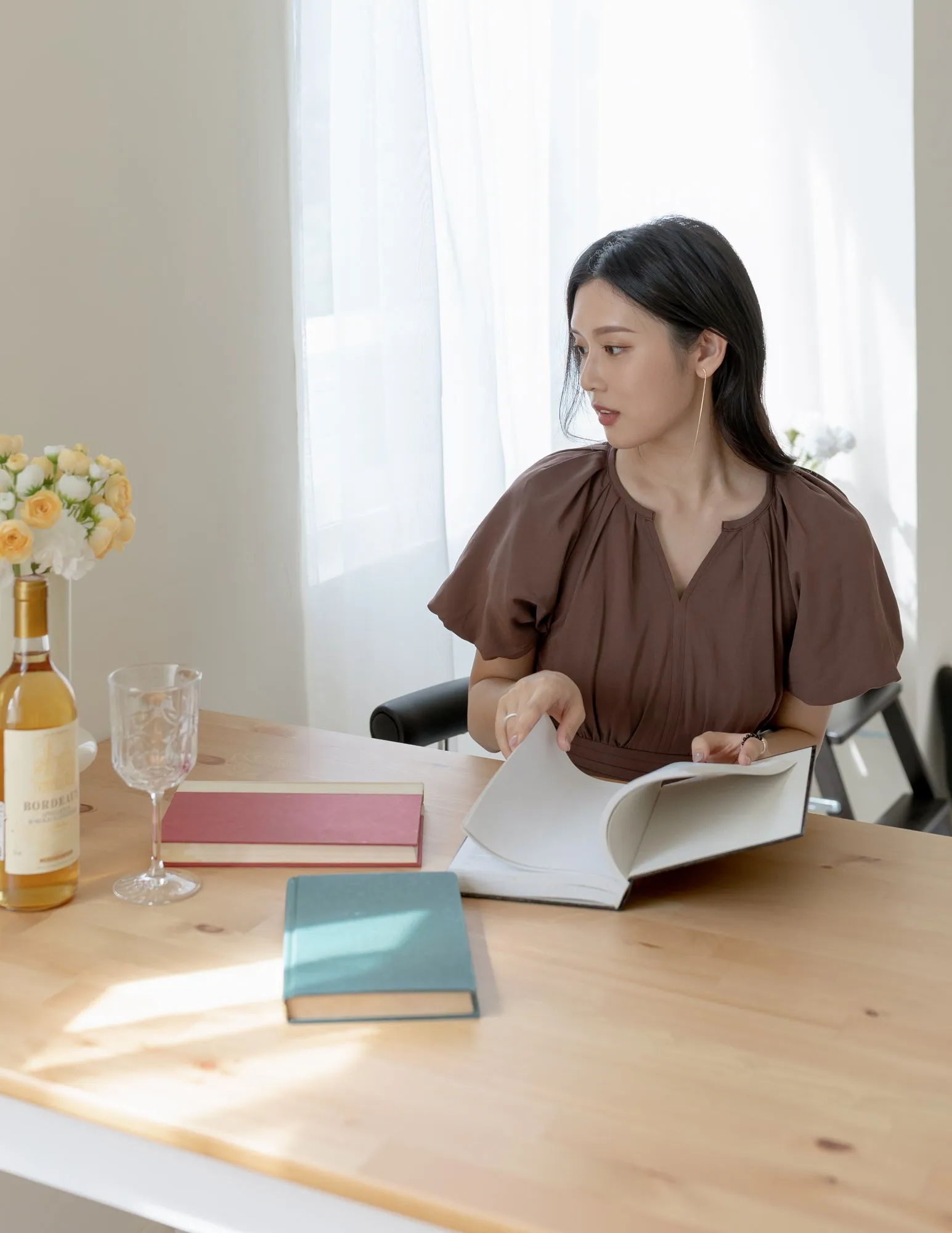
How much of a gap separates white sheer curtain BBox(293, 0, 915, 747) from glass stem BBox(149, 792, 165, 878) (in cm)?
101

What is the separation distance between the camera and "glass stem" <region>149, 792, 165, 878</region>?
1191mm

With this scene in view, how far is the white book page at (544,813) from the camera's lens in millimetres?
1191

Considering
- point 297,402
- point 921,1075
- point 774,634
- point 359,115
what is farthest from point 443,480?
point 921,1075

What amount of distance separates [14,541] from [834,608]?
3.49 ft

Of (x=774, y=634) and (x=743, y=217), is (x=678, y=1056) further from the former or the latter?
(x=743, y=217)

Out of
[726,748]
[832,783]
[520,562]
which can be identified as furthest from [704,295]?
[832,783]

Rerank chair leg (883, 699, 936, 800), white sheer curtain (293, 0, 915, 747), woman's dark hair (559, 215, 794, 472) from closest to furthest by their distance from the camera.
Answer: woman's dark hair (559, 215, 794, 472) → white sheer curtain (293, 0, 915, 747) → chair leg (883, 699, 936, 800)

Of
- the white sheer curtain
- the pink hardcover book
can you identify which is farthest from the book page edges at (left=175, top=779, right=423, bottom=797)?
the white sheer curtain

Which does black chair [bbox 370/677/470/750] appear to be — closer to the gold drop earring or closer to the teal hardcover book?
the gold drop earring

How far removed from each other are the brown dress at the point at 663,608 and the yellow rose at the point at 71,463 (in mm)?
772

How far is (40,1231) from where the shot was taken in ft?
5.39

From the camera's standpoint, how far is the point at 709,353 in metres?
1.72

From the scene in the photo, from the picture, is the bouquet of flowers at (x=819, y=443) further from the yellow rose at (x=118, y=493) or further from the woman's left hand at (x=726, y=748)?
the yellow rose at (x=118, y=493)

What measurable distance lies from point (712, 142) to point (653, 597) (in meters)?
1.72
